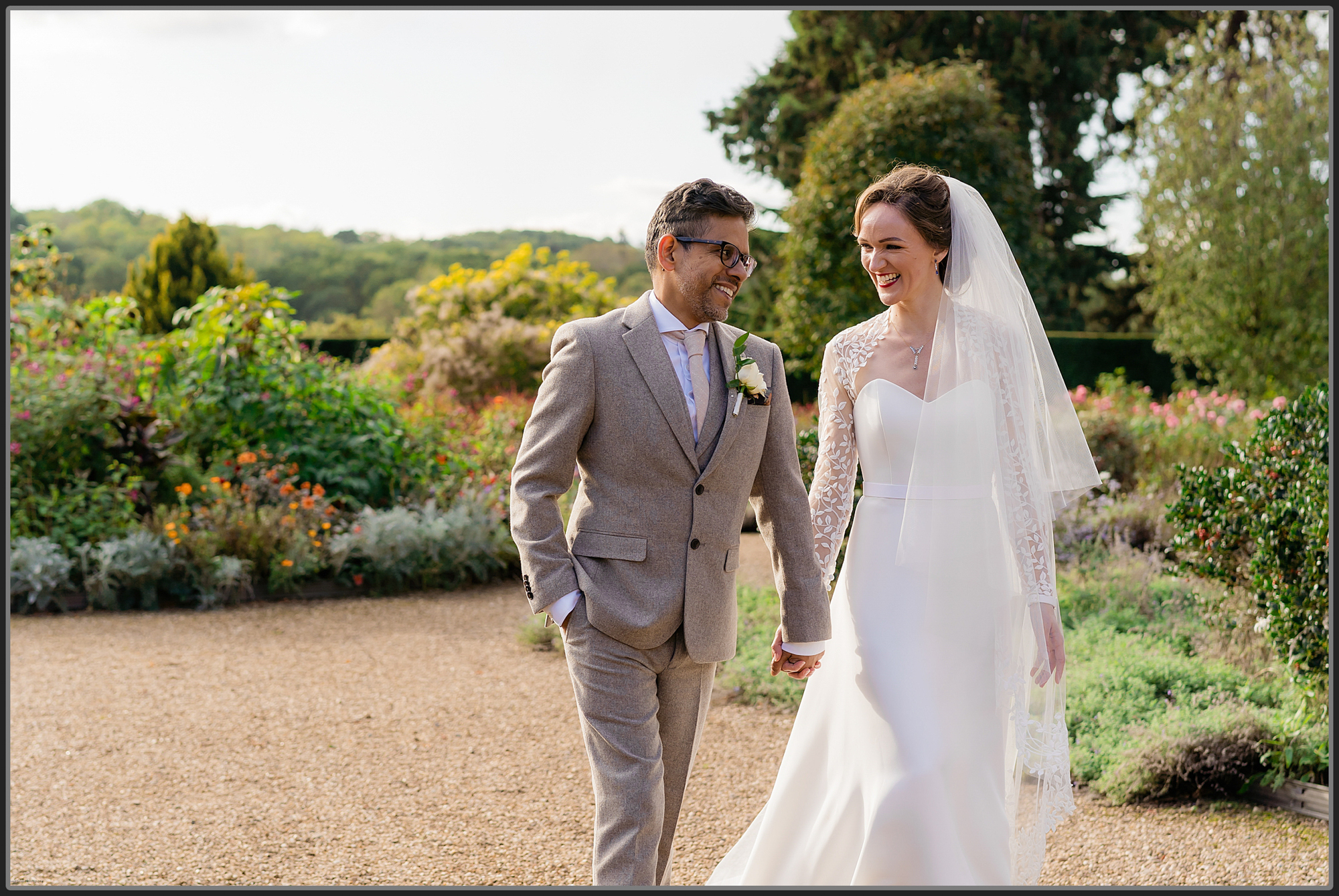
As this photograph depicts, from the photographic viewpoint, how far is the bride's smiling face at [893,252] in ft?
8.77

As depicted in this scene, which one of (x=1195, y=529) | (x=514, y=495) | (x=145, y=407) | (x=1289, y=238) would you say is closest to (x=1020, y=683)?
(x=514, y=495)

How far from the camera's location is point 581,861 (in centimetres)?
323

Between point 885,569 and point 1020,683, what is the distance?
1.48 ft

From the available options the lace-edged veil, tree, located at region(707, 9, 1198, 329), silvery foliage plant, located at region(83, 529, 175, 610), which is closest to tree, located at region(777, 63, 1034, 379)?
silvery foliage plant, located at region(83, 529, 175, 610)

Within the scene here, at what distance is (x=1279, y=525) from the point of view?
3859 millimetres

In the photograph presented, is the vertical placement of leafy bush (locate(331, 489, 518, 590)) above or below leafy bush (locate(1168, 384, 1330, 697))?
below

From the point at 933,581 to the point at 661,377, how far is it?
915mm

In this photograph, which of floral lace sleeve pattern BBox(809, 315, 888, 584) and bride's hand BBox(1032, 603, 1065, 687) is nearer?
bride's hand BBox(1032, 603, 1065, 687)

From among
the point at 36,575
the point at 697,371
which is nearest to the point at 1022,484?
the point at 697,371

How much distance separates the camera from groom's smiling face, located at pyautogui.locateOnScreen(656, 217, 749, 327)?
7.41 feet

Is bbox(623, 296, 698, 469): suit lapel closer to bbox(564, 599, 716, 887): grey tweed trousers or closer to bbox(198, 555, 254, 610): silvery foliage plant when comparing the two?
bbox(564, 599, 716, 887): grey tweed trousers

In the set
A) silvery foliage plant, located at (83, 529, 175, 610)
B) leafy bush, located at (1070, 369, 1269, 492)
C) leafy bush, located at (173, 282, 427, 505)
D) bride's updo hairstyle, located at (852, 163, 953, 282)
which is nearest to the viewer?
bride's updo hairstyle, located at (852, 163, 953, 282)

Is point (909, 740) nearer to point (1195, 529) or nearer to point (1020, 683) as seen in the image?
point (1020, 683)

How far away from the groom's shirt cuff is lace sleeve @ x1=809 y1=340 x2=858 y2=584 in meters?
0.79
